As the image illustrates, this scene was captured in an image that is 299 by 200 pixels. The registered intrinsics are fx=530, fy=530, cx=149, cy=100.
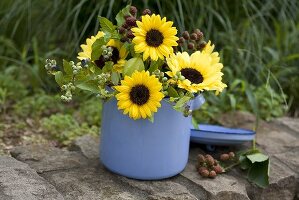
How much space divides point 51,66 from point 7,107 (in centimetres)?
85

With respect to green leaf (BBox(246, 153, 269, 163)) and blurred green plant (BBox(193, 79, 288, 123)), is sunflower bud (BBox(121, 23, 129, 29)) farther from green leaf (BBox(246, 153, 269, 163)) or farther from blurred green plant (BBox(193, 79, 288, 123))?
blurred green plant (BBox(193, 79, 288, 123))

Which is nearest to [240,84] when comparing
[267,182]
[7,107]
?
[267,182]

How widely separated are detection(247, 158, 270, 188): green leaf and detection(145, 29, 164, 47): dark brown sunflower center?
54cm

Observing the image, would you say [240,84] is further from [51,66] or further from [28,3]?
[51,66]

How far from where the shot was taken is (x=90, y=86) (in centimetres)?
139

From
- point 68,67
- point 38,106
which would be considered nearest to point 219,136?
point 68,67

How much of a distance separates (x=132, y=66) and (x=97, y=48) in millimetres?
111

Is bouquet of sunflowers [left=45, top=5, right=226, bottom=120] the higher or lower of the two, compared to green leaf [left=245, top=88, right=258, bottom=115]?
higher

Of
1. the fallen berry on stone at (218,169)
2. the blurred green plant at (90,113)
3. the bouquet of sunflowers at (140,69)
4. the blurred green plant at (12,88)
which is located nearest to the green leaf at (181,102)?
the bouquet of sunflowers at (140,69)

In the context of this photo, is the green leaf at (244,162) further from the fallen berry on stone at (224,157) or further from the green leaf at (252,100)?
the green leaf at (252,100)

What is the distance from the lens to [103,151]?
1532mm

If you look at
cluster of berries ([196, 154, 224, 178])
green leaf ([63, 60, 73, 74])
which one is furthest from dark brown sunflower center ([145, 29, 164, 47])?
cluster of berries ([196, 154, 224, 178])

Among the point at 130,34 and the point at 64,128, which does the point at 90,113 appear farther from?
the point at 130,34

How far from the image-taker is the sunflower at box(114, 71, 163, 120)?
1.33 metres
